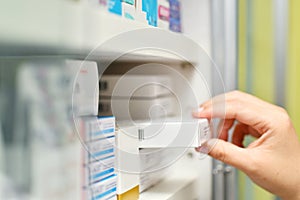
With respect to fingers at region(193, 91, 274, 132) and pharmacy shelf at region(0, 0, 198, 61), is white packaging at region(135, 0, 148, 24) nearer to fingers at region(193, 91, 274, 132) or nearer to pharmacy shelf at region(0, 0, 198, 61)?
pharmacy shelf at region(0, 0, 198, 61)

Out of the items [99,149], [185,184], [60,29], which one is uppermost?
[60,29]

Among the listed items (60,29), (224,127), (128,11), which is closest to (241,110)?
(224,127)

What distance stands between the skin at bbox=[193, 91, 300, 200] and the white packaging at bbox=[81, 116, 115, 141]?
0.65 feet

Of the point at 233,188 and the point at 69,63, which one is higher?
the point at 69,63

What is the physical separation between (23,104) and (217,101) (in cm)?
46

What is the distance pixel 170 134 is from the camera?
61 cm

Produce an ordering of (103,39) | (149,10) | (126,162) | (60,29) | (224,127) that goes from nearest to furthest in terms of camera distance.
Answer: (60,29), (103,39), (126,162), (149,10), (224,127)

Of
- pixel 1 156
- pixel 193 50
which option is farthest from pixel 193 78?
pixel 1 156

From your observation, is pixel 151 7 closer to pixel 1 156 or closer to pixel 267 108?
pixel 267 108

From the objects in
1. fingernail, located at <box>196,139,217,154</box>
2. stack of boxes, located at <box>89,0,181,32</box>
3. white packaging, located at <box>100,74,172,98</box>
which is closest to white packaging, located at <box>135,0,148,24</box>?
stack of boxes, located at <box>89,0,181,32</box>

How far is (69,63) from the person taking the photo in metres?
0.47

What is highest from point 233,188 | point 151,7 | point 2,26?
point 151,7

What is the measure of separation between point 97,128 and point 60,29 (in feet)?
0.52

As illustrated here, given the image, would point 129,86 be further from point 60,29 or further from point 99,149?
point 60,29
